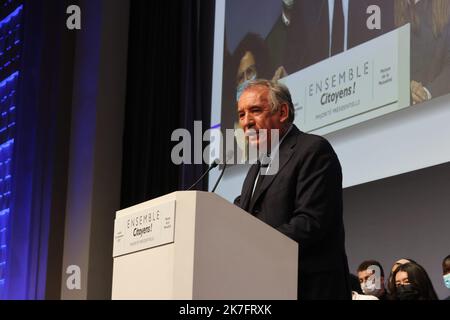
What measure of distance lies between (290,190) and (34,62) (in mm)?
4576

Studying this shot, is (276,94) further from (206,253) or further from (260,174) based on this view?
(206,253)

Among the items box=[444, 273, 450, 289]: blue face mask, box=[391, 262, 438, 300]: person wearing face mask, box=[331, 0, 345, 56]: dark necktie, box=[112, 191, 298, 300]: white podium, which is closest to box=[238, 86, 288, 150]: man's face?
box=[112, 191, 298, 300]: white podium

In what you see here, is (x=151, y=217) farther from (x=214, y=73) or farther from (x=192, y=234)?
(x=214, y=73)

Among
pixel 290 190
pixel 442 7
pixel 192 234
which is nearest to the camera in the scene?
pixel 192 234

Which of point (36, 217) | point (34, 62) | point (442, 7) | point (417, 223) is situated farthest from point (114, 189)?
point (442, 7)

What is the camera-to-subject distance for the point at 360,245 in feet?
Answer: 14.3

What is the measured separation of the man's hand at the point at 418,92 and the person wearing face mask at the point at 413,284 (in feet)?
2.49

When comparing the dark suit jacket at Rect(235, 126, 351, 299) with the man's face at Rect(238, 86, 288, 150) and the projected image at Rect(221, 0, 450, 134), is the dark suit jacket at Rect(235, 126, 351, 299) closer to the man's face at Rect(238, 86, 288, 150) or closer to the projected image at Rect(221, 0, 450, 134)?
the man's face at Rect(238, 86, 288, 150)

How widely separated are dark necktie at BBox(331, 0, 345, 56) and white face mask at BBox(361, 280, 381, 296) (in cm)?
125

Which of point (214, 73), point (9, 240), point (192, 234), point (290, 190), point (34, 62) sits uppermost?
point (34, 62)

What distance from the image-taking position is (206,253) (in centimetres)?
189

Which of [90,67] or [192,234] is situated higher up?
[90,67]

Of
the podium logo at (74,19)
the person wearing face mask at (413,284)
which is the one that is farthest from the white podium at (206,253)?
the podium logo at (74,19)

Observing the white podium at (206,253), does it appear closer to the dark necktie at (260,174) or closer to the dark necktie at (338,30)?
the dark necktie at (260,174)
